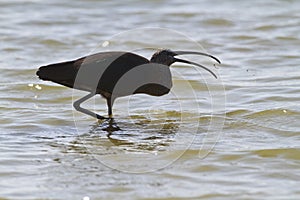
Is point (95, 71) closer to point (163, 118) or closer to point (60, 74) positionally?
point (60, 74)

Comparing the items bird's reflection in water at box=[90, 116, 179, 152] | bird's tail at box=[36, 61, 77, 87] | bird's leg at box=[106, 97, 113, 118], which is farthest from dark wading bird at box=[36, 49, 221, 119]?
bird's reflection in water at box=[90, 116, 179, 152]

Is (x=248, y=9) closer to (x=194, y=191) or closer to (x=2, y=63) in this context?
(x=2, y=63)

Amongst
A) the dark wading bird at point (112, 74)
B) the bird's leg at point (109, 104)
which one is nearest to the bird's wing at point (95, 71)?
the dark wading bird at point (112, 74)

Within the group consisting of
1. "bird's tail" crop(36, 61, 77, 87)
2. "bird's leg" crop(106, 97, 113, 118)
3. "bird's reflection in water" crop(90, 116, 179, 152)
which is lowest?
"bird's reflection in water" crop(90, 116, 179, 152)

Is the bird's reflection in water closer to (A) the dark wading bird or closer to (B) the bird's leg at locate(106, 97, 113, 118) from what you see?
(B) the bird's leg at locate(106, 97, 113, 118)

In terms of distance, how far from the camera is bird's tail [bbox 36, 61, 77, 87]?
7895 millimetres

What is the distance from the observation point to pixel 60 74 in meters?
7.91

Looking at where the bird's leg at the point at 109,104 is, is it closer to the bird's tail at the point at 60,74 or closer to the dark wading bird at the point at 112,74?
the dark wading bird at the point at 112,74

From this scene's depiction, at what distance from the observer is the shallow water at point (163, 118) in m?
6.29

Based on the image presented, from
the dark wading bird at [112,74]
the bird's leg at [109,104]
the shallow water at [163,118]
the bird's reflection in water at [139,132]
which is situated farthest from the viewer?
the bird's leg at [109,104]

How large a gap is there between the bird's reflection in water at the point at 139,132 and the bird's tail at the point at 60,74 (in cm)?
54

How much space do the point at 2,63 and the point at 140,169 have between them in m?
4.73

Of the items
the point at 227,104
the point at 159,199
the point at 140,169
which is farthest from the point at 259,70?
the point at 159,199

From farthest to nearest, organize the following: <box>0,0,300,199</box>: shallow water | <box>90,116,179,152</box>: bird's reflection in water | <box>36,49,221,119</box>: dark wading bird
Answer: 1. <box>36,49,221,119</box>: dark wading bird
2. <box>90,116,179,152</box>: bird's reflection in water
3. <box>0,0,300,199</box>: shallow water
